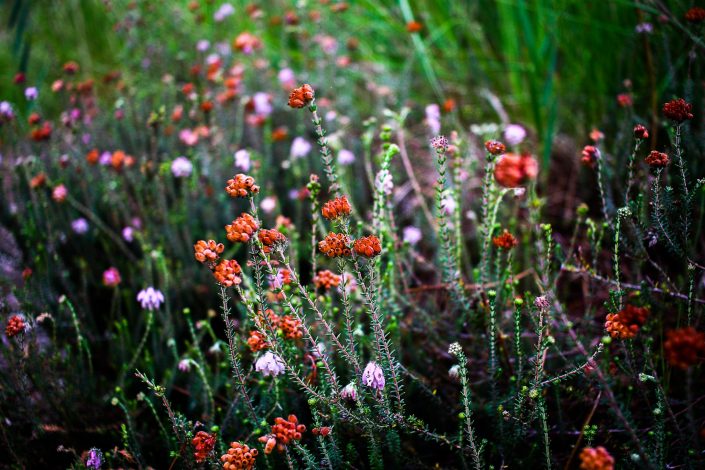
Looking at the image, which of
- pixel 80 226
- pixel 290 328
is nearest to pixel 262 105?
pixel 80 226

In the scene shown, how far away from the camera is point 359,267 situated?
1.96m

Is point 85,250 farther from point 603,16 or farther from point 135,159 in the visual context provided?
point 603,16

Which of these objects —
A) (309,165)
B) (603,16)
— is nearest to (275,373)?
(309,165)

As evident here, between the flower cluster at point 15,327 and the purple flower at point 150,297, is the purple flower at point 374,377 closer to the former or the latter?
the purple flower at point 150,297

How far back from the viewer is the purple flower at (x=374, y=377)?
1.38 m

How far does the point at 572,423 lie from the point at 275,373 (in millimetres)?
882

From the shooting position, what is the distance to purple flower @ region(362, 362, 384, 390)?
1381mm

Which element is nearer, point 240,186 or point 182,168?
point 240,186

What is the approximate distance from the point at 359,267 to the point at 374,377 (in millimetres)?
616

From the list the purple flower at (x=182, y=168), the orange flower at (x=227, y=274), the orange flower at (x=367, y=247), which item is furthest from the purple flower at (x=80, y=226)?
the orange flower at (x=367, y=247)

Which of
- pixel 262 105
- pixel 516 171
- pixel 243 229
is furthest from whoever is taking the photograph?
pixel 262 105

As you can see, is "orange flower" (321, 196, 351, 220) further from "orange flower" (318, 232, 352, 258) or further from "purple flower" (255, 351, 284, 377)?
"purple flower" (255, 351, 284, 377)

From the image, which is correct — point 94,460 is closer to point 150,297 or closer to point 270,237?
point 150,297

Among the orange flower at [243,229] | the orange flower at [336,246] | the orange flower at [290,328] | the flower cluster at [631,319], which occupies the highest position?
the orange flower at [243,229]
